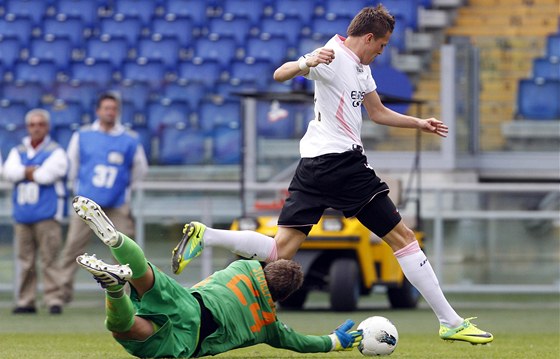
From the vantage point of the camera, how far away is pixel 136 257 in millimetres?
6449

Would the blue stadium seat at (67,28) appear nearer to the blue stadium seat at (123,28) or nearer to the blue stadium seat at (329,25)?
the blue stadium seat at (123,28)

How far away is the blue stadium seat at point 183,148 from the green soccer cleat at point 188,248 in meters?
8.71

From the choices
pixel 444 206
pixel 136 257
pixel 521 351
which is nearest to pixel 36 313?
pixel 444 206

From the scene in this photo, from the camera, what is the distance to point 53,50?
2044 centimetres

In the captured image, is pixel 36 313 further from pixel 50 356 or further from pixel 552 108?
pixel 552 108

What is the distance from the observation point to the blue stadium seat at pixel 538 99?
53.8ft

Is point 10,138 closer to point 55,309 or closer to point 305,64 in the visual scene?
point 55,309

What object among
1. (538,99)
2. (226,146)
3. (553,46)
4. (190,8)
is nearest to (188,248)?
(226,146)

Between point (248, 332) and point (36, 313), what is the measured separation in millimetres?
6665

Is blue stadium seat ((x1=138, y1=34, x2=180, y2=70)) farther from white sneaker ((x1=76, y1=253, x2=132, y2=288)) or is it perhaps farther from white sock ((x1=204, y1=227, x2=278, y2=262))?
white sneaker ((x1=76, y1=253, x2=132, y2=288))

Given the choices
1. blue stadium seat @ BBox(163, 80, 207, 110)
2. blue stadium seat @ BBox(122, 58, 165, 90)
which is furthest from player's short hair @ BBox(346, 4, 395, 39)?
blue stadium seat @ BBox(122, 58, 165, 90)

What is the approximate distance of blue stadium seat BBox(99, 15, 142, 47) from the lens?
814 inches

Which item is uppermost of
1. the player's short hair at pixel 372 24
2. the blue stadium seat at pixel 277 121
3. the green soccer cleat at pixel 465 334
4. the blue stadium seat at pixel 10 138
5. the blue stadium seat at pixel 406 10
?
the blue stadium seat at pixel 406 10

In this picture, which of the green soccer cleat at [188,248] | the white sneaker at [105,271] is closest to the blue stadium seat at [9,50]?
the green soccer cleat at [188,248]
